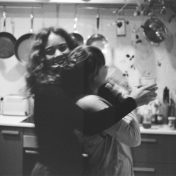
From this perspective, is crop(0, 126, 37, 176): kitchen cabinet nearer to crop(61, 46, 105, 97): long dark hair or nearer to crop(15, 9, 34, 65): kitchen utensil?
crop(15, 9, 34, 65): kitchen utensil

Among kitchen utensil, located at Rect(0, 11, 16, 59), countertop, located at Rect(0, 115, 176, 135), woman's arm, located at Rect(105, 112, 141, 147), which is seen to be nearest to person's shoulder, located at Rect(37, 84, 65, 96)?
woman's arm, located at Rect(105, 112, 141, 147)

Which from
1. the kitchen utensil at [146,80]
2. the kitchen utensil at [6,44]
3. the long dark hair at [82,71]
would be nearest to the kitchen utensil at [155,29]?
the kitchen utensil at [146,80]

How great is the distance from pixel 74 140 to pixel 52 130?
79 mm

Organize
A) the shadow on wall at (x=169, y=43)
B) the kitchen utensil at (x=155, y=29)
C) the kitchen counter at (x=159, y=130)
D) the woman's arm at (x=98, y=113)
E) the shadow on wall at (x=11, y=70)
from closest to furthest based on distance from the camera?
the woman's arm at (x=98, y=113)
the kitchen counter at (x=159, y=130)
the kitchen utensil at (x=155, y=29)
the shadow on wall at (x=169, y=43)
the shadow on wall at (x=11, y=70)

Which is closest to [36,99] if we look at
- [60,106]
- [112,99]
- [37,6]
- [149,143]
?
[60,106]

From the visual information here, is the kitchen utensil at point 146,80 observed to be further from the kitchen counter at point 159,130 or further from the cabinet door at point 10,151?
the cabinet door at point 10,151

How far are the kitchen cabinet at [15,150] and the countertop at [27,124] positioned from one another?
1.3 inches

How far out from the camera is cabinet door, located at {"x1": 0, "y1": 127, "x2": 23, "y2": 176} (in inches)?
77.4

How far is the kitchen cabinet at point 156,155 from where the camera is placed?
6.16 feet

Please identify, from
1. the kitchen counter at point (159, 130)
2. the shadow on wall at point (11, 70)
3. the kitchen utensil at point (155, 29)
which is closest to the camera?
the kitchen counter at point (159, 130)

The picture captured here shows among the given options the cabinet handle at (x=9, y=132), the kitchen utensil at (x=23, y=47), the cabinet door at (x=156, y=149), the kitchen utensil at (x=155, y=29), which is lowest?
the cabinet door at (x=156, y=149)

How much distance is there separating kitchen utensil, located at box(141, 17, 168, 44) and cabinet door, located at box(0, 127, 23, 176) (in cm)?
127

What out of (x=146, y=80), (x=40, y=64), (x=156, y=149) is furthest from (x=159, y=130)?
(x=40, y=64)

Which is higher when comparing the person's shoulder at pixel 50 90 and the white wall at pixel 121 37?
the white wall at pixel 121 37
